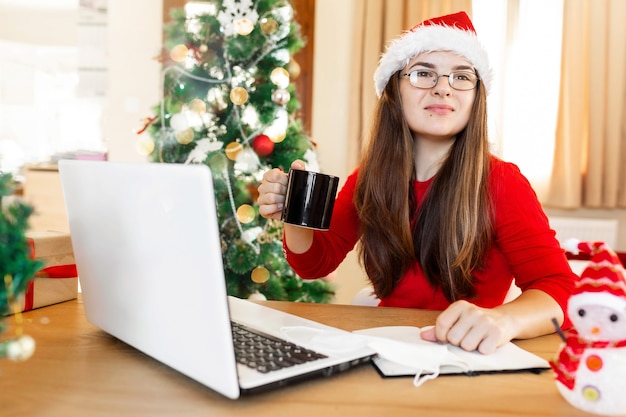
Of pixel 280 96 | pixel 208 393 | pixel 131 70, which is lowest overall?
pixel 208 393

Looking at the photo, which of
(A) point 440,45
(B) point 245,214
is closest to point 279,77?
(B) point 245,214

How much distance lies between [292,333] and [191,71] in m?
1.67

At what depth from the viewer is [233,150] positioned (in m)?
2.21

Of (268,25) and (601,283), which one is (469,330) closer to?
(601,283)

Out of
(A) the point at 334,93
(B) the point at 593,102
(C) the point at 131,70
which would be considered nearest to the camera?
(B) the point at 593,102

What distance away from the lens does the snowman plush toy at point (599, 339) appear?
579 mm

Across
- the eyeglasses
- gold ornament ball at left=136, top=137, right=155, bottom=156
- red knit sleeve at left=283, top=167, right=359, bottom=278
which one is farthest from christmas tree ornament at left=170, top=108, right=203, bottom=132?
the eyeglasses

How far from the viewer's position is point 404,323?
3.19ft

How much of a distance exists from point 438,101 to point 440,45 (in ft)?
0.50

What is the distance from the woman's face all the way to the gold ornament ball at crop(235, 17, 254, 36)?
0.95m

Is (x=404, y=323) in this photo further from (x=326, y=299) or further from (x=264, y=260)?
(x=326, y=299)

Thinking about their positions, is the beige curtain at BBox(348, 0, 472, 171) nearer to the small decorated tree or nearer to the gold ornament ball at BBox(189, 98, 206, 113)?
the gold ornament ball at BBox(189, 98, 206, 113)

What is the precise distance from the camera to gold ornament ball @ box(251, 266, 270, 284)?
2.24 meters

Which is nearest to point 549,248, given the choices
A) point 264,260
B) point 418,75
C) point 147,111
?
point 418,75
